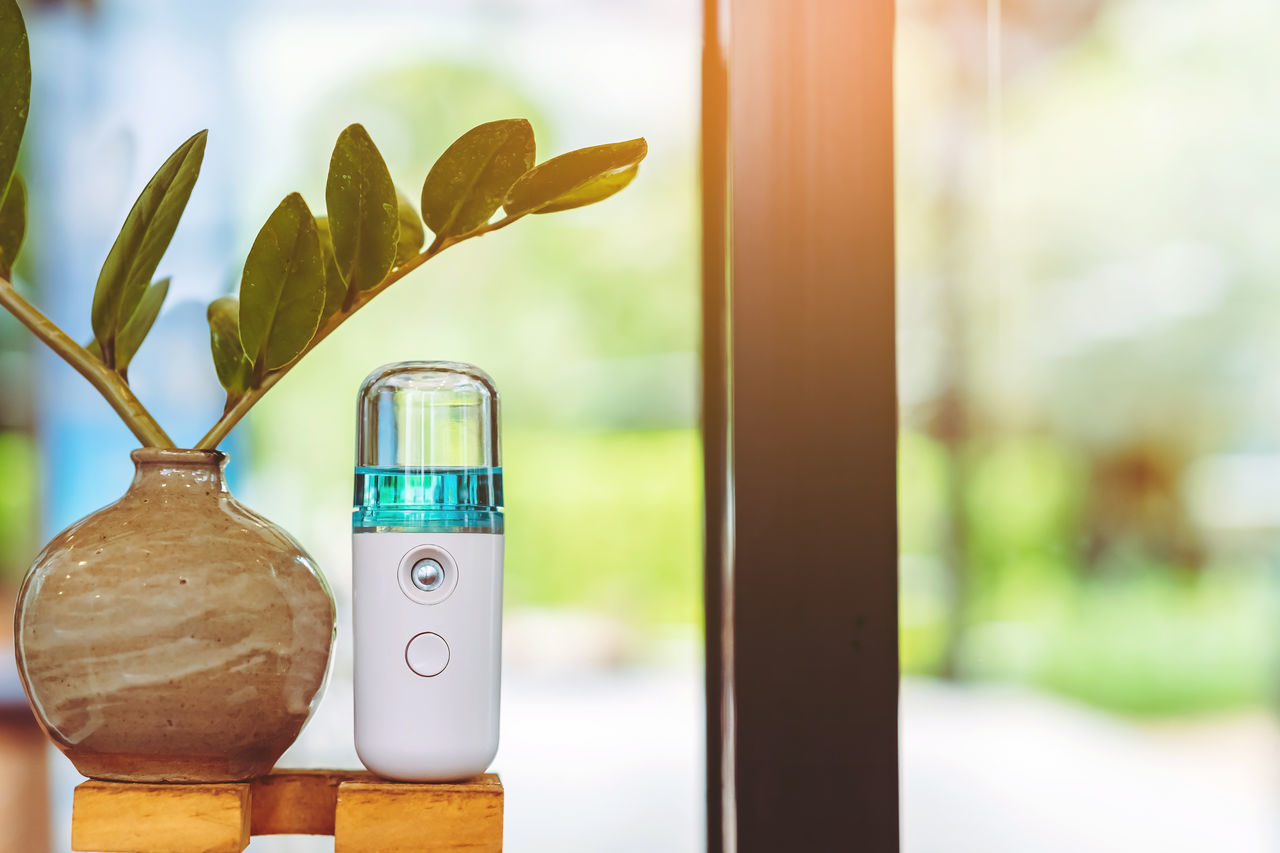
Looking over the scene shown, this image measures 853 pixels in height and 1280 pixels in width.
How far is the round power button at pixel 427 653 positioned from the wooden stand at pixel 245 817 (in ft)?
0.21

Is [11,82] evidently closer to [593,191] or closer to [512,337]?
[593,191]

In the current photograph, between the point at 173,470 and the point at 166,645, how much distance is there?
108 mm

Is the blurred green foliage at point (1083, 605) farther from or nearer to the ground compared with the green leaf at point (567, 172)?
nearer to the ground

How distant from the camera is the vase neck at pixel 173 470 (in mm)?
579

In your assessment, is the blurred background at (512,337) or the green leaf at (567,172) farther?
the blurred background at (512,337)

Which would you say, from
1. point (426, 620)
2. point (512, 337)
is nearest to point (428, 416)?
point (426, 620)

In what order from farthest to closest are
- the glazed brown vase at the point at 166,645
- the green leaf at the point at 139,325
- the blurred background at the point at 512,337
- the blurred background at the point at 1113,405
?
the blurred background at the point at 1113,405 → the blurred background at the point at 512,337 → the green leaf at the point at 139,325 → the glazed brown vase at the point at 166,645

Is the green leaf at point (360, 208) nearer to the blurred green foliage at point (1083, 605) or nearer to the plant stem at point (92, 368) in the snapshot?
the plant stem at point (92, 368)

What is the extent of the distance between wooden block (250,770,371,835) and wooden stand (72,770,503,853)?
0.5 inches

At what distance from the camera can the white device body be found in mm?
550

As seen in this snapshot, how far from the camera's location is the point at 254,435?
105cm

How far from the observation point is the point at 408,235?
668 mm

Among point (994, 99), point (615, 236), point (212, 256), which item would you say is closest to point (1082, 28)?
point (994, 99)

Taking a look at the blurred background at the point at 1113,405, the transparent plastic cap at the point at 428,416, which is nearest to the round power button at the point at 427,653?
the transparent plastic cap at the point at 428,416
